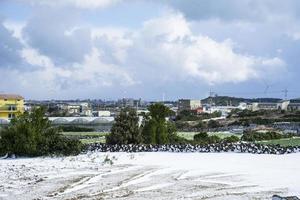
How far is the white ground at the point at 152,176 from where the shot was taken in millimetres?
12266

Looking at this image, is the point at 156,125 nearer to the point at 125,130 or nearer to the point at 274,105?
the point at 125,130

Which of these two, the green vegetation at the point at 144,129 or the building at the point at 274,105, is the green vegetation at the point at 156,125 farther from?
A: the building at the point at 274,105

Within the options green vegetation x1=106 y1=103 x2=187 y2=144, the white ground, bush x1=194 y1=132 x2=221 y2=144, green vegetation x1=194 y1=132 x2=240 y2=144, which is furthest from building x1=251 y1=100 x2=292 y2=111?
the white ground

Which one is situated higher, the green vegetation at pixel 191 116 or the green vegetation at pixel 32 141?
the green vegetation at pixel 32 141

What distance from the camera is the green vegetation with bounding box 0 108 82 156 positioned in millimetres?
20141

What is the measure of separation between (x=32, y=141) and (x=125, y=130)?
19.9ft

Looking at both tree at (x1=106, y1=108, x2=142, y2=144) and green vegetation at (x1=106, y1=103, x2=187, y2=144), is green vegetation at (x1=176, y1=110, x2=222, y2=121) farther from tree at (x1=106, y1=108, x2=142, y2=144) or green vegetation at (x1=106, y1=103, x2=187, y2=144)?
tree at (x1=106, y1=108, x2=142, y2=144)

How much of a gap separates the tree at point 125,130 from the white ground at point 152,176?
3.94 metres

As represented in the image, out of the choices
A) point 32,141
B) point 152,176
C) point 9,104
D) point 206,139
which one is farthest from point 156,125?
point 9,104

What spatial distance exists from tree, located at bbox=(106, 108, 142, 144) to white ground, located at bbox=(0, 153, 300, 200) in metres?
3.94

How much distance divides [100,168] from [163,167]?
6.87 feet

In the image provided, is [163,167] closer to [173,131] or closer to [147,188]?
[147,188]

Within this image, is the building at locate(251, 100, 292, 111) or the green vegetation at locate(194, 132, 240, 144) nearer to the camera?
the green vegetation at locate(194, 132, 240, 144)

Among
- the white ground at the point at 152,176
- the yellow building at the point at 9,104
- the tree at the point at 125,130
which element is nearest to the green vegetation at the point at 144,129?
the tree at the point at 125,130
